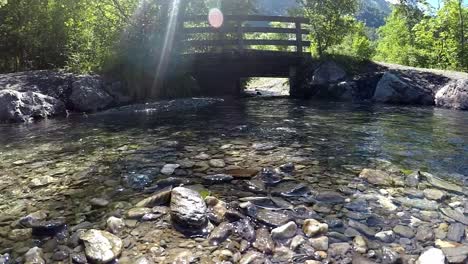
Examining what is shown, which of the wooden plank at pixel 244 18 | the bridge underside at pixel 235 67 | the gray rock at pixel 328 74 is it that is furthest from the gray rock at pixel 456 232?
the wooden plank at pixel 244 18

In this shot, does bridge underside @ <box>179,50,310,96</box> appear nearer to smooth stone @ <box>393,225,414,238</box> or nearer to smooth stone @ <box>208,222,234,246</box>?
smooth stone @ <box>208,222,234,246</box>

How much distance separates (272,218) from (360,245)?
94cm

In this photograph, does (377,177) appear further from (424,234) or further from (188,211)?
(188,211)

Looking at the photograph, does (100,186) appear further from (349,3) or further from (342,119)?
(349,3)

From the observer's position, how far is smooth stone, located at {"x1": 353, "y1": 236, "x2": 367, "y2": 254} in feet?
10.8

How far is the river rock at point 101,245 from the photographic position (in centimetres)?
314

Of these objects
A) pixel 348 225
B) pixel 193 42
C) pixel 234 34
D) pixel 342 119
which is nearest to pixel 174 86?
pixel 193 42

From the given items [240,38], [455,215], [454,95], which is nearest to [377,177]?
[455,215]

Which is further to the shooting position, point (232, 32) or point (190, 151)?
point (232, 32)

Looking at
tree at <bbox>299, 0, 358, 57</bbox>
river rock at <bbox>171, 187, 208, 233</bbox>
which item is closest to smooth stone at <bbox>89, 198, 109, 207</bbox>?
river rock at <bbox>171, 187, 208, 233</bbox>

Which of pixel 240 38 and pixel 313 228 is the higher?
pixel 240 38

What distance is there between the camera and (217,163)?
5820 millimetres

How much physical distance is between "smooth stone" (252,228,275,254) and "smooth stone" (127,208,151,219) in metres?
1.32

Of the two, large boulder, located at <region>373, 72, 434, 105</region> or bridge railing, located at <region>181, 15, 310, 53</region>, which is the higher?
bridge railing, located at <region>181, 15, 310, 53</region>
